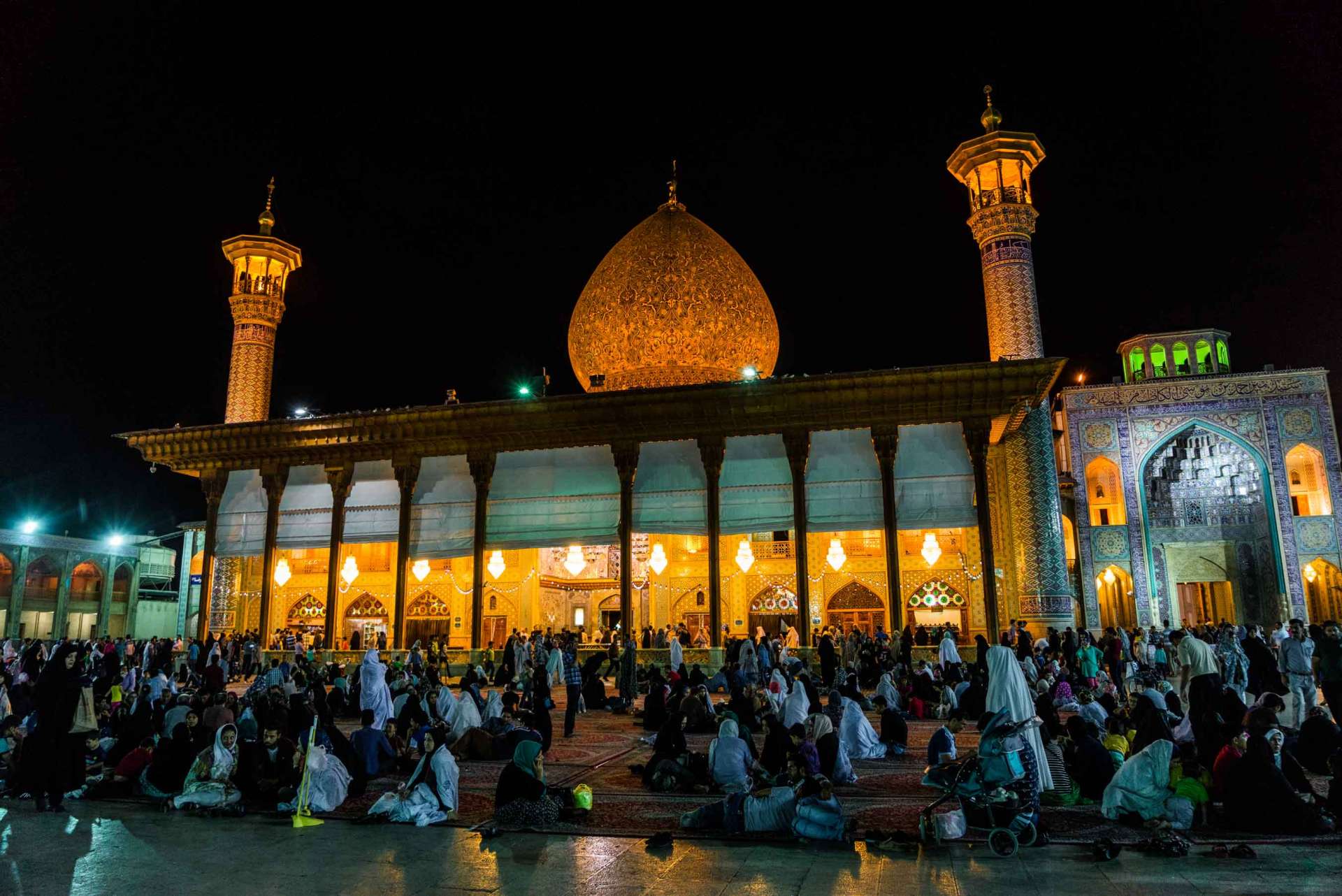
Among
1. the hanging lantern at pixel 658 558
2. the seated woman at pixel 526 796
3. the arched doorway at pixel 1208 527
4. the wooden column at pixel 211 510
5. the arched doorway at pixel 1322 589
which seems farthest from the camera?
the arched doorway at pixel 1208 527

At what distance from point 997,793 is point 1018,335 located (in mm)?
17131

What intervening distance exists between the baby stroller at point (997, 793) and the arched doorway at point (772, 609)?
1756 centimetres

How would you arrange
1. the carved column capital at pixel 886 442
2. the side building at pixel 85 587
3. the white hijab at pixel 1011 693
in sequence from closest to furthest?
the white hijab at pixel 1011 693 → the carved column capital at pixel 886 442 → the side building at pixel 85 587

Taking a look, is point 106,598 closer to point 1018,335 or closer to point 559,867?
point 1018,335

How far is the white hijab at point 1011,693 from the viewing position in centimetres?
701

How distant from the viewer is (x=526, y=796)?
6.75 meters

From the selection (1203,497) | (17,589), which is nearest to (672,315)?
(1203,497)

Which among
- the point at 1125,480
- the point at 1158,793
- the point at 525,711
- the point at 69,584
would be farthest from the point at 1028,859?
the point at 69,584

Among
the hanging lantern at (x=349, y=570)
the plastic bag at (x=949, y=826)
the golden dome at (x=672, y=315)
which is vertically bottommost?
the plastic bag at (x=949, y=826)

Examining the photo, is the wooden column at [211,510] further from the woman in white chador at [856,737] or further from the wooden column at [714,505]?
the woman in white chador at [856,737]

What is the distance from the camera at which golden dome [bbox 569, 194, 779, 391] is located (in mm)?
22547

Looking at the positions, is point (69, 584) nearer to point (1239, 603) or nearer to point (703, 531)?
point (703, 531)

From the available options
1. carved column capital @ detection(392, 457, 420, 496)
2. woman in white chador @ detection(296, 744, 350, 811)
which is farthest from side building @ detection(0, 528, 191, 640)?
woman in white chador @ detection(296, 744, 350, 811)

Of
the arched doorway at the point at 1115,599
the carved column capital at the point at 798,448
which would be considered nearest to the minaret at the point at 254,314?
the carved column capital at the point at 798,448
